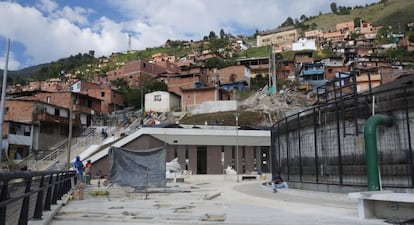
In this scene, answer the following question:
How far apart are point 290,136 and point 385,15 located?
163244 mm

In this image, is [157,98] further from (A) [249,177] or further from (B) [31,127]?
(A) [249,177]

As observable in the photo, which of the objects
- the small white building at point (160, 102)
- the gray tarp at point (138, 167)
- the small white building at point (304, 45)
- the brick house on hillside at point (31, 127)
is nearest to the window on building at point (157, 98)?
the small white building at point (160, 102)

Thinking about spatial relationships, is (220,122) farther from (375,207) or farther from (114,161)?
(375,207)

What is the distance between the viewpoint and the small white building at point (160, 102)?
6850cm

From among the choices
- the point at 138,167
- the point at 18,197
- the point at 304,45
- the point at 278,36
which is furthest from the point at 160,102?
the point at 278,36

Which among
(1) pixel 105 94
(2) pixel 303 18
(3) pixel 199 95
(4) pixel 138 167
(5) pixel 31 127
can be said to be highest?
(2) pixel 303 18

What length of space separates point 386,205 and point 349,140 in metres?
5.91

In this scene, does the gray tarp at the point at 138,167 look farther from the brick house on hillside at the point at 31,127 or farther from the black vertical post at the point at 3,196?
the brick house on hillside at the point at 31,127

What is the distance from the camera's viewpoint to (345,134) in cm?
1420

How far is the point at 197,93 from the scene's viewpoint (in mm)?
67875

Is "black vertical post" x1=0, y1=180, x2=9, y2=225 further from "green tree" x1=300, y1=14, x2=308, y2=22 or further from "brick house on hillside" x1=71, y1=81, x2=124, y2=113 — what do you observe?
"green tree" x1=300, y1=14, x2=308, y2=22

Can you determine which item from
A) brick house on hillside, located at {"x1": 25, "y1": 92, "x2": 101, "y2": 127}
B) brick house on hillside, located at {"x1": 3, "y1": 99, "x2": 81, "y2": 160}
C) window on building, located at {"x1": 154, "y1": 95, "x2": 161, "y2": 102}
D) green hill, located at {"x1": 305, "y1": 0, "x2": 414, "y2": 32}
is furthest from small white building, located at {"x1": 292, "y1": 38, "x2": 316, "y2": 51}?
brick house on hillside, located at {"x1": 3, "y1": 99, "x2": 81, "y2": 160}

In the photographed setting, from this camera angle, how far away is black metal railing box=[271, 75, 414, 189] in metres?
12.4

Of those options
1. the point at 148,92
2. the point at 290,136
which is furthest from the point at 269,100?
the point at 290,136
